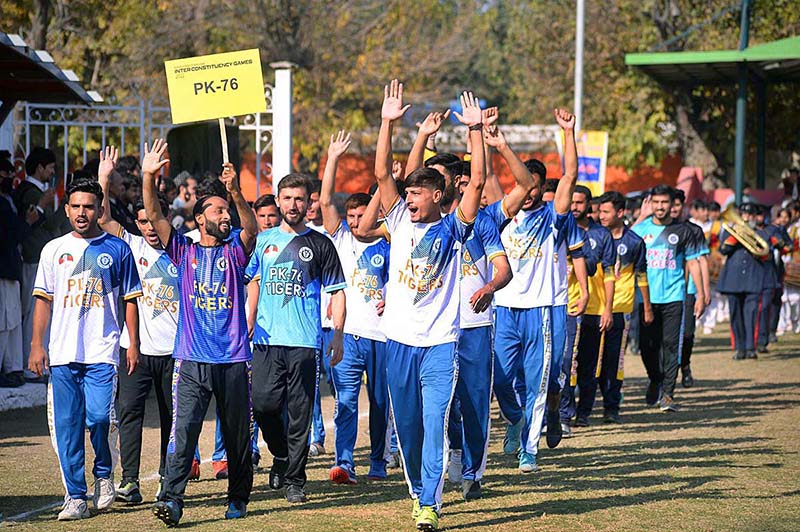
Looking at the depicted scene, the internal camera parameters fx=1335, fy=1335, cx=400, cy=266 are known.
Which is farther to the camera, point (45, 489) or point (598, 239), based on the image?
point (598, 239)

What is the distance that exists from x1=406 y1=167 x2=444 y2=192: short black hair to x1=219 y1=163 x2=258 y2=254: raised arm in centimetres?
107

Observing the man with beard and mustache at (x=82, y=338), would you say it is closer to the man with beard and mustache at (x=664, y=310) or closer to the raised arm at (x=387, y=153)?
the raised arm at (x=387, y=153)

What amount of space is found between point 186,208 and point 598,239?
169 inches

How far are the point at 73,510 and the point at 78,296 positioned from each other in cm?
129

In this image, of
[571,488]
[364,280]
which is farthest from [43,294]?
[571,488]

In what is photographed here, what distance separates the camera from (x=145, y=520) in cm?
802

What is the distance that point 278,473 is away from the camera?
8969mm

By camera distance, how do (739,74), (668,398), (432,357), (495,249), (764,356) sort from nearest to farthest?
1. (432,357)
2. (495,249)
3. (668,398)
4. (764,356)
5. (739,74)

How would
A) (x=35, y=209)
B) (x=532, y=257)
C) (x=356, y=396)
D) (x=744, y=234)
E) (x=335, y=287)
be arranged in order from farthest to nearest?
1. (x=744, y=234)
2. (x=35, y=209)
3. (x=532, y=257)
4. (x=356, y=396)
5. (x=335, y=287)

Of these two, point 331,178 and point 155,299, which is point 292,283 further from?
point 155,299

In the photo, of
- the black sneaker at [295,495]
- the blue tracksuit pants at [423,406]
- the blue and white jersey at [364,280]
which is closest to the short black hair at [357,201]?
the blue and white jersey at [364,280]

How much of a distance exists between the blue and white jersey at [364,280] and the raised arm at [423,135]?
4.17 ft

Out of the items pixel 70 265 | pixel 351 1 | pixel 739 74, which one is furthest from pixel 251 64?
pixel 351 1

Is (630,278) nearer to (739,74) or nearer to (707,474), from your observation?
(707,474)
